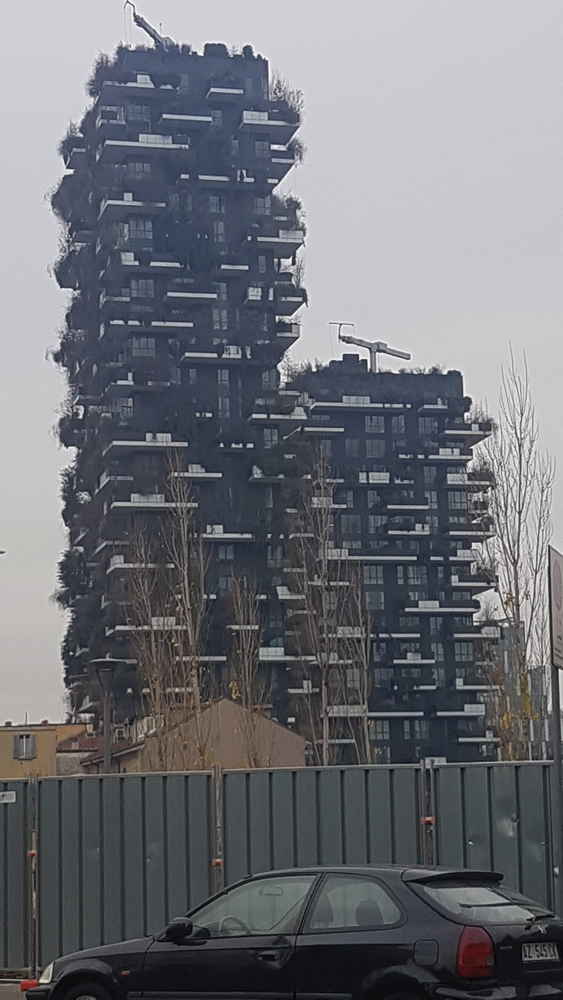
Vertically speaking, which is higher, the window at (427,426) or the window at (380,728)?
the window at (427,426)

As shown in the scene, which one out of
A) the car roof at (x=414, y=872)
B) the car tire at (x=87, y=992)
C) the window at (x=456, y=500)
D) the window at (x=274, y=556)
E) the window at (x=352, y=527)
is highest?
the window at (x=456, y=500)

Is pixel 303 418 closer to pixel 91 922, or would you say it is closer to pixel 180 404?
pixel 180 404

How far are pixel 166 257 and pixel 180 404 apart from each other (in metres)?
12.1

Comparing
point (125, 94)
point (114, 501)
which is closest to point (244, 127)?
point (125, 94)

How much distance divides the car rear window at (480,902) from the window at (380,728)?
105 m

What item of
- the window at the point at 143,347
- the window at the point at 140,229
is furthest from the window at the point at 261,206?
the window at the point at 143,347

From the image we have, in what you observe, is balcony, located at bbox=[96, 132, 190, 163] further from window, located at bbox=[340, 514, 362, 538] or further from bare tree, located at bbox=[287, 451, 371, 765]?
window, located at bbox=[340, 514, 362, 538]

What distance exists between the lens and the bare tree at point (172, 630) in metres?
65.8

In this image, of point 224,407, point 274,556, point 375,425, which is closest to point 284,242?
point 224,407

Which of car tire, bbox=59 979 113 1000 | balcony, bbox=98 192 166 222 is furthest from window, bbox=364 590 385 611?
car tire, bbox=59 979 113 1000

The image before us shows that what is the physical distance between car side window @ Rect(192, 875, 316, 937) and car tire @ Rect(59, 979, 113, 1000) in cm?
96

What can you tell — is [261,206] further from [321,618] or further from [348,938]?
[348,938]

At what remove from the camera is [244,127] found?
118938 millimetres

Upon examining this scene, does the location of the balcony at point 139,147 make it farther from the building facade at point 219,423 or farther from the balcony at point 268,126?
the balcony at point 268,126
